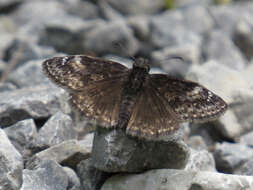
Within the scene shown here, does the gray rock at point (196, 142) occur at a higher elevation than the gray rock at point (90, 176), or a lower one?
lower

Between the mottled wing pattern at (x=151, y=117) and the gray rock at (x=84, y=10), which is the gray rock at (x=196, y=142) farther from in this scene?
the gray rock at (x=84, y=10)

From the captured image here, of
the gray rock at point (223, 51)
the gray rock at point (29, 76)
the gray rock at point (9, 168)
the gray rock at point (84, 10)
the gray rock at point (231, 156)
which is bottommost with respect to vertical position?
the gray rock at point (84, 10)

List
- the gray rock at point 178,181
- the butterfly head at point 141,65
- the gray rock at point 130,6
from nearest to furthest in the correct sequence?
the gray rock at point 178,181 < the butterfly head at point 141,65 < the gray rock at point 130,6

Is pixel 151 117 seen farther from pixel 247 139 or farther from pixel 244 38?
pixel 244 38

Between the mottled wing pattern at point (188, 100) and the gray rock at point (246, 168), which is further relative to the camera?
the gray rock at point (246, 168)

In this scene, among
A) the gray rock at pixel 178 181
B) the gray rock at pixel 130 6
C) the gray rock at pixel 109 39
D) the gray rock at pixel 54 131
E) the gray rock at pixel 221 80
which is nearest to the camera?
the gray rock at pixel 178 181

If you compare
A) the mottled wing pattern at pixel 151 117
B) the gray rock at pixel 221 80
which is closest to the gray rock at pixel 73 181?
the mottled wing pattern at pixel 151 117

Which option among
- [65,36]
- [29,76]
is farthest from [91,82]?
[65,36]
